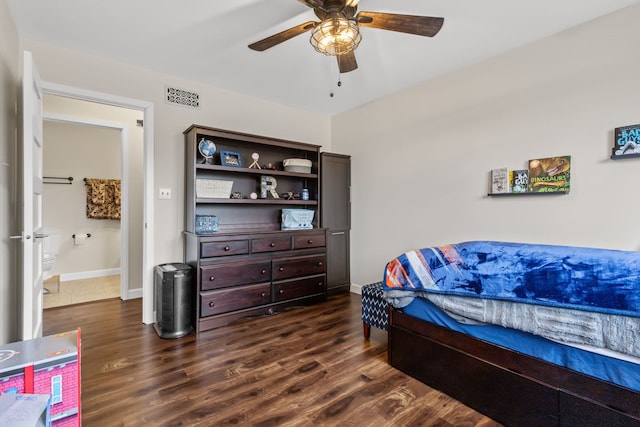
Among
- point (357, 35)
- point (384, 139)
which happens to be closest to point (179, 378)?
point (357, 35)

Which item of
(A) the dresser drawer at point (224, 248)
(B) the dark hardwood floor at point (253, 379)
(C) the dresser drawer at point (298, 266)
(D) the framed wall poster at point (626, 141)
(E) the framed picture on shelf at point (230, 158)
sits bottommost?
(B) the dark hardwood floor at point (253, 379)

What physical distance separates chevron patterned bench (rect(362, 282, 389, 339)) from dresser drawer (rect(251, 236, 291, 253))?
110cm

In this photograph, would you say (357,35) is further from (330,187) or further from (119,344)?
(119,344)

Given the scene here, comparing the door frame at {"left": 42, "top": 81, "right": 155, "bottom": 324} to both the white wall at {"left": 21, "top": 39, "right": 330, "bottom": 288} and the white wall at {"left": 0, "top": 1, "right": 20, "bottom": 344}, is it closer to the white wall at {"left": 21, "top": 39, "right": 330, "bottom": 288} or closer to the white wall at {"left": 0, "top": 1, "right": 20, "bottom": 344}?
the white wall at {"left": 21, "top": 39, "right": 330, "bottom": 288}

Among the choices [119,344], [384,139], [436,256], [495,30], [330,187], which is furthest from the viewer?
[330,187]

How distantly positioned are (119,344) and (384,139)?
3453 millimetres

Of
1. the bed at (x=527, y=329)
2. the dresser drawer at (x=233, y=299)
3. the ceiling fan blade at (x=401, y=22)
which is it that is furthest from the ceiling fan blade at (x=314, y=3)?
the dresser drawer at (x=233, y=299)

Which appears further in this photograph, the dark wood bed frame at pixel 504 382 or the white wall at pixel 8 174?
the white wall at pixel 8 174

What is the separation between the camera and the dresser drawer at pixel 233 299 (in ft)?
8.96

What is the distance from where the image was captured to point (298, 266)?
3361 mm

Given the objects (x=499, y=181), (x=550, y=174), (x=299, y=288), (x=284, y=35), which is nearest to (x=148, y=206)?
(x=299, y=288)

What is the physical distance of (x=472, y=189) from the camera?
9.19 feet

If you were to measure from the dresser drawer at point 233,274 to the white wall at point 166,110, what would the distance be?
63 centimetres

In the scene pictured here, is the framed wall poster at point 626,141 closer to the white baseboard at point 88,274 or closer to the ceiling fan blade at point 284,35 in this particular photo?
the ceiling fan blade at point 284,35
